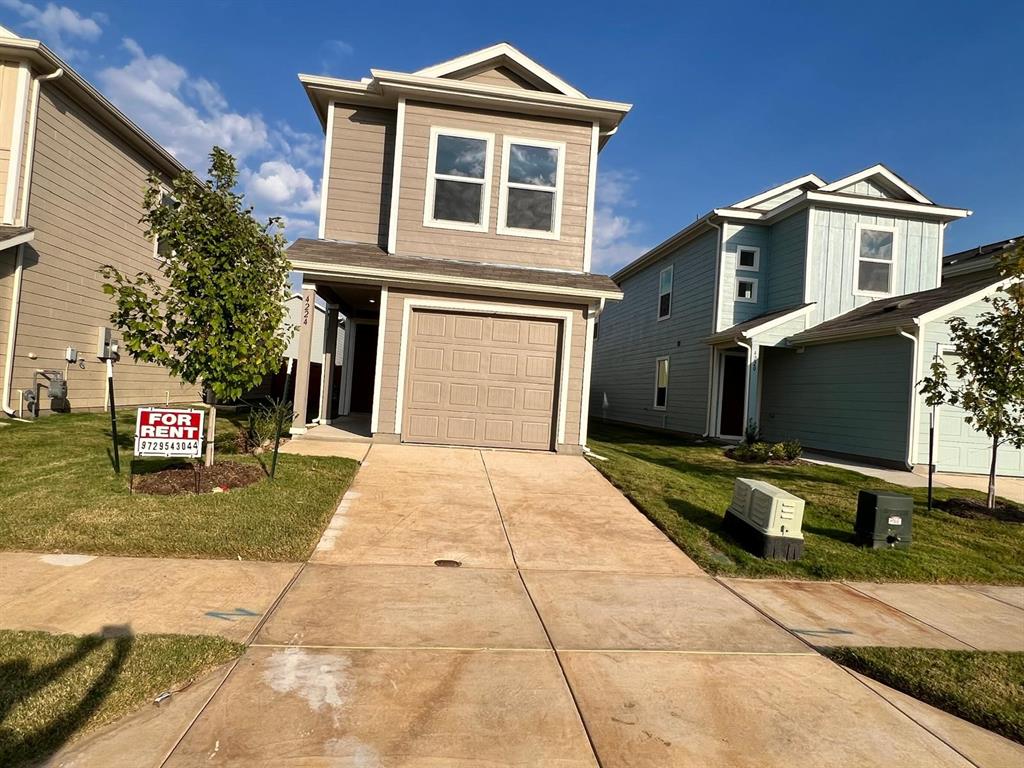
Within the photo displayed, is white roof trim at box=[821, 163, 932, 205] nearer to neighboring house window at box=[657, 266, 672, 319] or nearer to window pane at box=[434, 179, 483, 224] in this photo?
neighboring house window at box=[657, 266, 672, 319]

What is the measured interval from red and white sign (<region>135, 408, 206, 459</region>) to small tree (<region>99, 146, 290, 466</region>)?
0.43m

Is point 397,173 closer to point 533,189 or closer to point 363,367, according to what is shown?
point 533,189

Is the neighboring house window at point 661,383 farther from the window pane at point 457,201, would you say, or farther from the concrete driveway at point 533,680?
the concrete driveway at point 533,680

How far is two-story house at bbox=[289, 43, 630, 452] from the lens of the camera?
10.4 meters

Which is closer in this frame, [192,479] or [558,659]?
[558,659]

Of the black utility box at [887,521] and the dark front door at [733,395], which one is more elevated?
the dark front door at [733,395]

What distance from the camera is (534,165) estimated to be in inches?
434

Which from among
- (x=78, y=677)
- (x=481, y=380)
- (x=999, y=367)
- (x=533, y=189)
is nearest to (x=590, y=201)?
(x=533, y=189)

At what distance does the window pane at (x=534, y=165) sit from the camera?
1100 cm

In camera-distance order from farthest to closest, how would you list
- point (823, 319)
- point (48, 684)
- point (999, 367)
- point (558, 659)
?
1. point (823, 319)
2. point (999, 367)
3. point (558, 659)
4. point (48, 684)

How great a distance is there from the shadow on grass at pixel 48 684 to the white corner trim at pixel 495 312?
7062 mm

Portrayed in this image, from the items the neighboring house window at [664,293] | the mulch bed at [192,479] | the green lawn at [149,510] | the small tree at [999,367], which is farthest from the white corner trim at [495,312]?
the neighboring house window at [664,293]

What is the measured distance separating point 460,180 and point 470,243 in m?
1.17

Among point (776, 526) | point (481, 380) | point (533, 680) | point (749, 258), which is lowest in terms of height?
point (533, 680)
